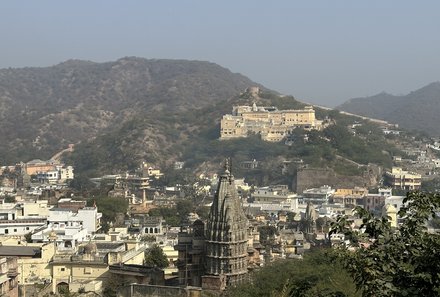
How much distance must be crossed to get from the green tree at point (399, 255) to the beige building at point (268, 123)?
8152 centimetres

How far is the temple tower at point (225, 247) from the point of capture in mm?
28453

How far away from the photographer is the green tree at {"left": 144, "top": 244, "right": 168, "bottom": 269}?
35.9 m

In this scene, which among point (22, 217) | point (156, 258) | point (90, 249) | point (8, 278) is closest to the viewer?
point (8, 278)

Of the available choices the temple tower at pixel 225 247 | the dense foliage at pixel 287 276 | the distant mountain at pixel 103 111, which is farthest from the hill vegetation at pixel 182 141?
the dense foliage at pixel 287 276

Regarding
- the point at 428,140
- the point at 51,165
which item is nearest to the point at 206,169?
the point at 51,165

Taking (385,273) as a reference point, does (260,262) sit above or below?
below

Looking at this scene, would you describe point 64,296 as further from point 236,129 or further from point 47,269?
point 236,129

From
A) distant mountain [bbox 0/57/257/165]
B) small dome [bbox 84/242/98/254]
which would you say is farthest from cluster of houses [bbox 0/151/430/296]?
distant mountain [bbox 0/57/257/165]

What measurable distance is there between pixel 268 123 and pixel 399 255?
86.0m

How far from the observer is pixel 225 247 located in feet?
94.1

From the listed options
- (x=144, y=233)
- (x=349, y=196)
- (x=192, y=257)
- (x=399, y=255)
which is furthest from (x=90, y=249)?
(x=349, y=196)

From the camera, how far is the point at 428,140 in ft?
342

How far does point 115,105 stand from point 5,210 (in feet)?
419

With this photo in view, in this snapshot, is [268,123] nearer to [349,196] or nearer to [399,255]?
[349,196]
